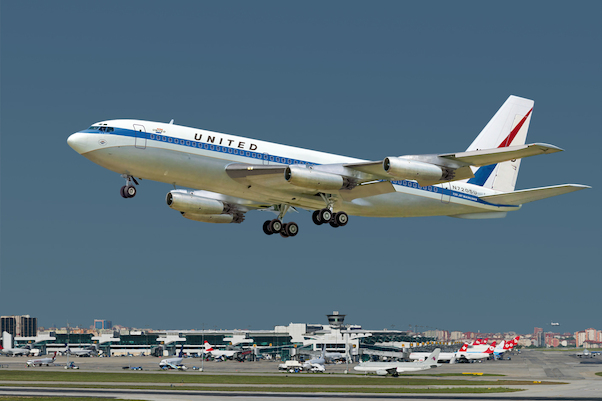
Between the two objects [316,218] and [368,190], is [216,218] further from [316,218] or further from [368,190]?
[368,190]

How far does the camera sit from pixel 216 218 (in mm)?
59688

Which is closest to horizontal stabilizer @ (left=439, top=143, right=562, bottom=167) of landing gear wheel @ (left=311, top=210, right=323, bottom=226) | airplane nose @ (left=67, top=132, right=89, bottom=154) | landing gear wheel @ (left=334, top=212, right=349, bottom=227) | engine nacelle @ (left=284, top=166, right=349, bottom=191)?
engine nacelle @ (left=284, top=166, right=349, bottom=191)

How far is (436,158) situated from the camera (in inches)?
1960

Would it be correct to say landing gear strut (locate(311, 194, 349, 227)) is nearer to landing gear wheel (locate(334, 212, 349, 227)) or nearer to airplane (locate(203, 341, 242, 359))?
landing gear wheel (locate(334, 212, 349, 227))

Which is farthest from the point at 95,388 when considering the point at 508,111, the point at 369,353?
the point at 369,353

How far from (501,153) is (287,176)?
1569 cm

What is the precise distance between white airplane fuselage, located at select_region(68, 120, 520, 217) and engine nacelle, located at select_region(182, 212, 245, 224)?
16.4 ft

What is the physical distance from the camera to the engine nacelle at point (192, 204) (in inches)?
2203

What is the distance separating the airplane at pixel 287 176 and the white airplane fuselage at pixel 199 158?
71 mm

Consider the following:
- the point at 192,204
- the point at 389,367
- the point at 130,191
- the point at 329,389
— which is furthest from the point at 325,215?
the point at 389,367

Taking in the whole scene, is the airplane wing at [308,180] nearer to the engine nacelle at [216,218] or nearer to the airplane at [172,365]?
the engine nacelle at [216,218]

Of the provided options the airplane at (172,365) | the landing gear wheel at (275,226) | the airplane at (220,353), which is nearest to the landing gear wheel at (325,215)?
the landing gear wheel at (275,226)

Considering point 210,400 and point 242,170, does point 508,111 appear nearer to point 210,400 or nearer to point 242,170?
point 242,170

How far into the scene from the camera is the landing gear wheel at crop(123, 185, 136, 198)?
47500 millimetres
